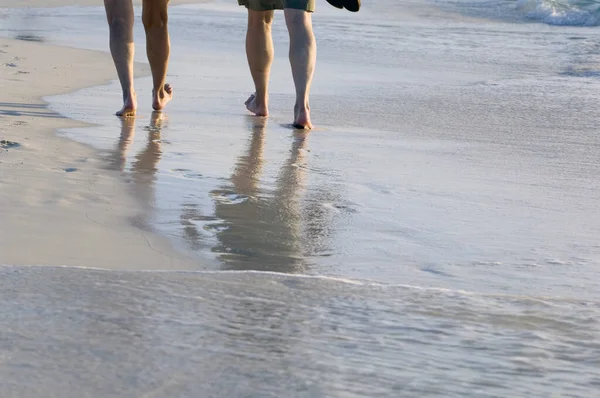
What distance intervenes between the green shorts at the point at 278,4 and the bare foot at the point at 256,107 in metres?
0.42

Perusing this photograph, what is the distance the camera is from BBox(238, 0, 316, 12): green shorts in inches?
183

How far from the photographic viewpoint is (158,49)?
509 centimetres

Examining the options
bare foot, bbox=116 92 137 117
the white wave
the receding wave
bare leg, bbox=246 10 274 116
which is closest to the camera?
bare foot, bbox=116 92 137 117

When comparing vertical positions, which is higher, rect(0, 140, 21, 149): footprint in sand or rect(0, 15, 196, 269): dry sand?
rect(0, 15, 196, 269): dry sand

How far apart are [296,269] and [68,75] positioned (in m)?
4.51

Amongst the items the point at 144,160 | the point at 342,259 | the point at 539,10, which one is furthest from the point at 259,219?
the point at 539,10

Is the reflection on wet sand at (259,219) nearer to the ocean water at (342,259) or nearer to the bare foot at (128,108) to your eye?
the ocean water at (342,259)

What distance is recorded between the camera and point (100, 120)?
4.57 metres

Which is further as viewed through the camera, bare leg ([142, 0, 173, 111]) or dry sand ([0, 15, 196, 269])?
bare leg ([142, 0, 173, 111])

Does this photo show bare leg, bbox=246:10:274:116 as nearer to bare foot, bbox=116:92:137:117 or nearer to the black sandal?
the black sandal

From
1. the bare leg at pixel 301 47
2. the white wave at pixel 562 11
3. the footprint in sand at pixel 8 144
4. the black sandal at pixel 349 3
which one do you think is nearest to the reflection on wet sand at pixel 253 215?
the footprint in sand at pixel 8 144

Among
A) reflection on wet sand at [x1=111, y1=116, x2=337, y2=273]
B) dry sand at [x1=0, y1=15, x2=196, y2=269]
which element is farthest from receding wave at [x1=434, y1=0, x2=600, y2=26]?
reflection on wet sand at [x1=111, y1=116, x2=337, y2=273]

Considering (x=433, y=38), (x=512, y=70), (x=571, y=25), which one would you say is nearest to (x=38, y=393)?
(x=512, y=70)

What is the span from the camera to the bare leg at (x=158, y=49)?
5.00 m
